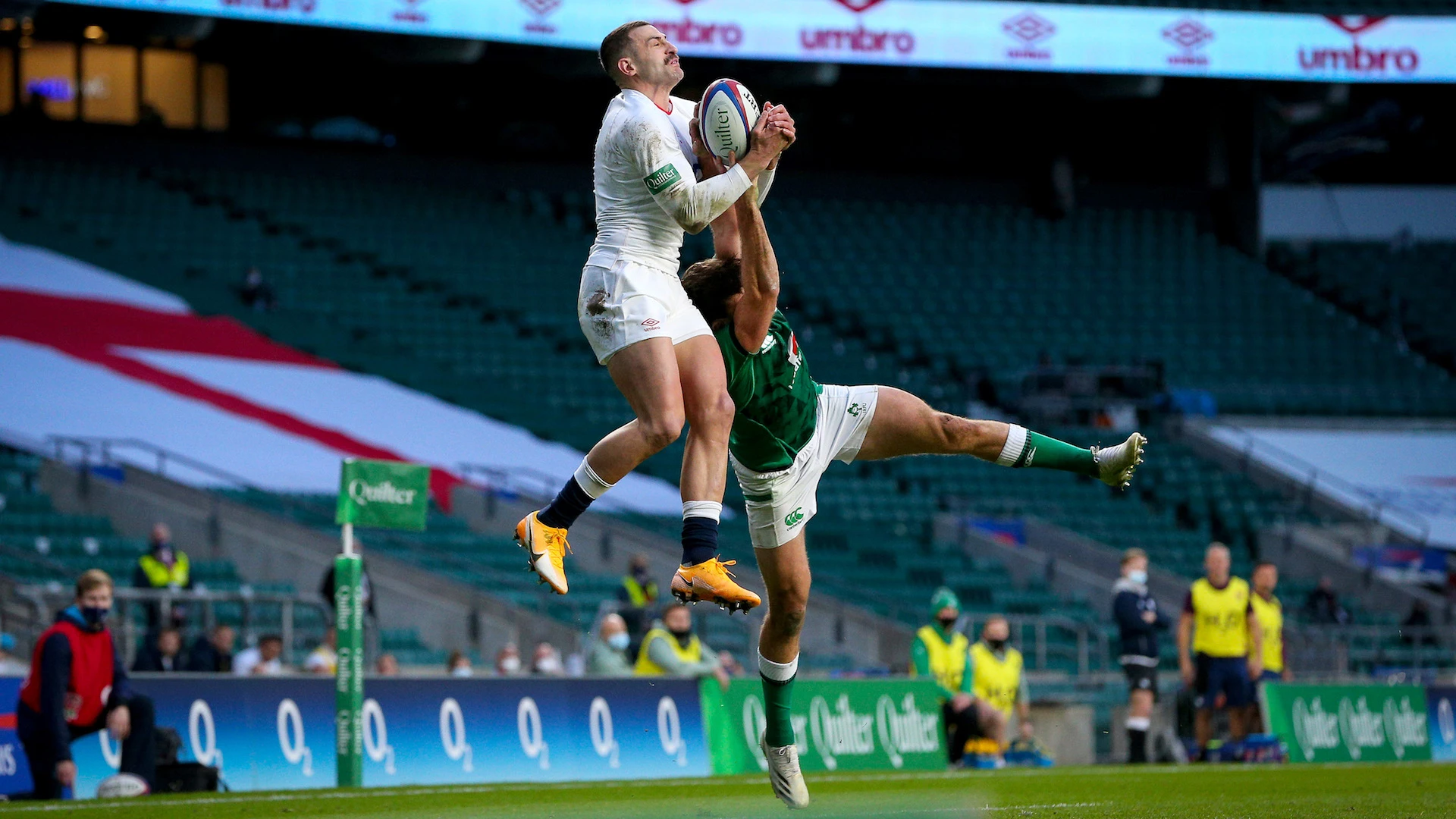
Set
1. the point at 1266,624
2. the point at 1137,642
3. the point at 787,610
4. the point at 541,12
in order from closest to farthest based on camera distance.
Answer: the point at 787,610
the point at 1137,642
the point at 1266,624
the point at 541,12

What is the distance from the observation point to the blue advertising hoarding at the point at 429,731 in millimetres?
10594

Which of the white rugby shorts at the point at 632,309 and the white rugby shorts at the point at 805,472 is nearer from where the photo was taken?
the white rugby shorts at the point at 632,309

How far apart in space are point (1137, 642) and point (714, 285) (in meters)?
8.91

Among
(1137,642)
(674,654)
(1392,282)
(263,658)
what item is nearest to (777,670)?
(674,654)

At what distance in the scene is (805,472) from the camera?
7.42 m

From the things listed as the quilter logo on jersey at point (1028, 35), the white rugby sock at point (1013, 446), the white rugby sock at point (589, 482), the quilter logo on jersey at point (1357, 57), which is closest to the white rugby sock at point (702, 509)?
the white rugby sock at point (589, 482)

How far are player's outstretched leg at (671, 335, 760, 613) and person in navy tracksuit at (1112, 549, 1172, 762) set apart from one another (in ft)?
28.5

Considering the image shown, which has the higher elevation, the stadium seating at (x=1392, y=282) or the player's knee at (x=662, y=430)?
the stadium seating at (x=1392, y=282)

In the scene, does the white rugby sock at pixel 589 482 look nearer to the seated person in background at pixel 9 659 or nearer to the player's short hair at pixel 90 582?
the player's short hair at pixel 90 582

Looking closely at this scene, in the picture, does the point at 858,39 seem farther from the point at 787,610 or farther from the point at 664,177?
the point at 664,177

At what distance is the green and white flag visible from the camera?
10.2 m

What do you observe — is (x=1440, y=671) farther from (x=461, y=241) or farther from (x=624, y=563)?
(x=461, y=241)

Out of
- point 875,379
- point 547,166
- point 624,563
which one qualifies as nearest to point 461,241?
point 547,166

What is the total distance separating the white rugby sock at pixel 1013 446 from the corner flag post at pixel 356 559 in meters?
3.99
